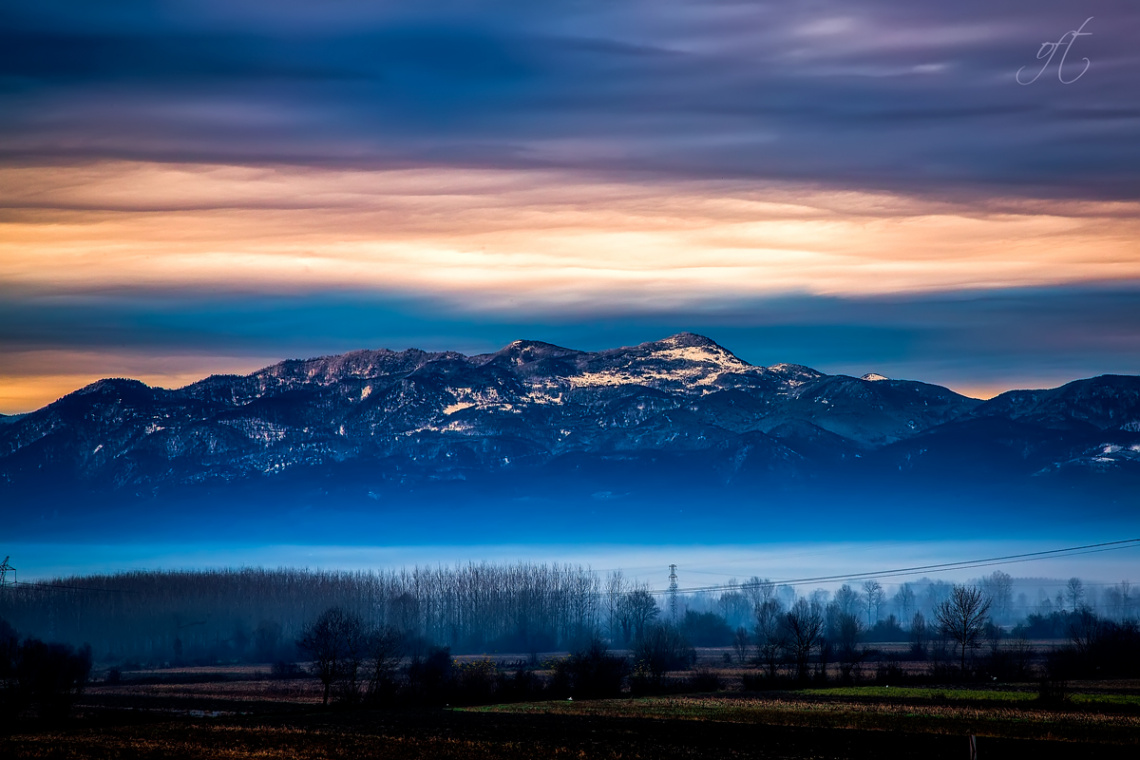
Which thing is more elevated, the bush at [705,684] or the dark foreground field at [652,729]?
the dark foreground field at [652,729]

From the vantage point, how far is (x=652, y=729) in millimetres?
83562

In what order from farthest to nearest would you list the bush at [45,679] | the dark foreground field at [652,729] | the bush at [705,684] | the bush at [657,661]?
the bush at [657,661] < the bush at [705,684] < the bush at [45,679] < the dark foreground field at [652,729]

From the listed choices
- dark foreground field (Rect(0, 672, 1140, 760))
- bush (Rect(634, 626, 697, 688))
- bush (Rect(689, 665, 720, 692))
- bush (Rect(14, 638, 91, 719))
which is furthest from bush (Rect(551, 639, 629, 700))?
bush (Rect(14, 638, 91, 719))

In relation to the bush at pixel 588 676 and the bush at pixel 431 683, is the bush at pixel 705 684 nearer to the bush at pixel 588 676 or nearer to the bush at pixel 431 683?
the bush at pixel 588 676

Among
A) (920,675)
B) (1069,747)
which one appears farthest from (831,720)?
(920,675)

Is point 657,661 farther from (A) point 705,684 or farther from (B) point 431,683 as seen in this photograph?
(B) point 431,683

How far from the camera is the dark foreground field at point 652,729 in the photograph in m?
69.8

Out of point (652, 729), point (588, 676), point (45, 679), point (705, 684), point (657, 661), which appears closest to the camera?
point (652, 729)

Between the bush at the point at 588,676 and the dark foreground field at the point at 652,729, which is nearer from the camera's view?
the dark foreground field at the point at 652,729

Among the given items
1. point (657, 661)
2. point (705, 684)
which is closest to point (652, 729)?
point (705, 684)

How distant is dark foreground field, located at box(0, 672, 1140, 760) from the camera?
6975 centimetres

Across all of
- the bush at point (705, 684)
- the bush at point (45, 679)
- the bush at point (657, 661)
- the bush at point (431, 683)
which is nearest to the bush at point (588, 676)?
the bush at point (657, 661)

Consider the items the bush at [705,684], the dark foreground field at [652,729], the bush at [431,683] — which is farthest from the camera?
the bush at [705,684]

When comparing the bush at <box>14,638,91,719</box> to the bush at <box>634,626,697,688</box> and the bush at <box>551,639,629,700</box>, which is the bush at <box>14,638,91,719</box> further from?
the bush at <box>634,626,697,688</box>
